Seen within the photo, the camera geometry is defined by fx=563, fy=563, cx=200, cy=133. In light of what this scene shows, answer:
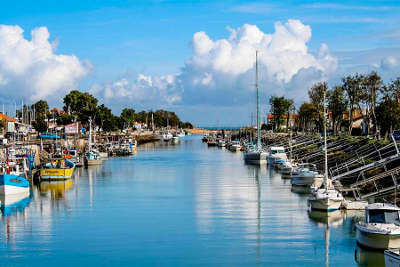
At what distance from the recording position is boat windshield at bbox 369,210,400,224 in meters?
30.0

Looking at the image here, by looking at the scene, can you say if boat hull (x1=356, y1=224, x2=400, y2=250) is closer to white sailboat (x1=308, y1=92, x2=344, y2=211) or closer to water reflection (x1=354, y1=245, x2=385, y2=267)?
water reflection (x1=354, y1=245, x2=385, y2=267)

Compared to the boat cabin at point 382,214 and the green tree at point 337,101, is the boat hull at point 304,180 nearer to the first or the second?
the boat cabin at point 382,214

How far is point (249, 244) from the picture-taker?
110 feet

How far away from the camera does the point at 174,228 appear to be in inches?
1535

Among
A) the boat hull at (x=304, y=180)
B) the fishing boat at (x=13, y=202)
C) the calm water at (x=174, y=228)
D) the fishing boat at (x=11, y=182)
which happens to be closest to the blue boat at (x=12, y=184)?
the fishing boat at (x=11, y=182)

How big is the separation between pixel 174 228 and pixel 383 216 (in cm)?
1472

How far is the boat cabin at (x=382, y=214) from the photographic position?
3008cm

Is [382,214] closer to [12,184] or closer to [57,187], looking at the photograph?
[12,184]

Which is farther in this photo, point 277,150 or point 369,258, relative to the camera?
point 277,150

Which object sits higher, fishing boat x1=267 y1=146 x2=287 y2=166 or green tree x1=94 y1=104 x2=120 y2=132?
green tree x1=94 y1=104 x2=120 y2=132

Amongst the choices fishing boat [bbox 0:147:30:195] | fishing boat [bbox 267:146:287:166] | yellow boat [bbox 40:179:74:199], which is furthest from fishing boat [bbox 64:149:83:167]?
fishing boat [bbox 0:147:30:195]

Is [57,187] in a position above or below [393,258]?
below

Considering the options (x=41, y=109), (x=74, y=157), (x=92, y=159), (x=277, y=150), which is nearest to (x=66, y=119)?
(x=41, y=109)

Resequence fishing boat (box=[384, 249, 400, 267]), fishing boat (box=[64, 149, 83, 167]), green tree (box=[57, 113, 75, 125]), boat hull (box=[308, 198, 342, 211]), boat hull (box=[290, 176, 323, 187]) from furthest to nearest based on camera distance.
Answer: green tree (box=[57, 113, 75, 125]) < fishing boat (box=[64, 149, 83, 167]) < boat hull (box=[290, 176, 323, 187]) < boat hull (box=[308, 198, 342, 211]) < fishing boat (box=[384, 249, 400, 267])
